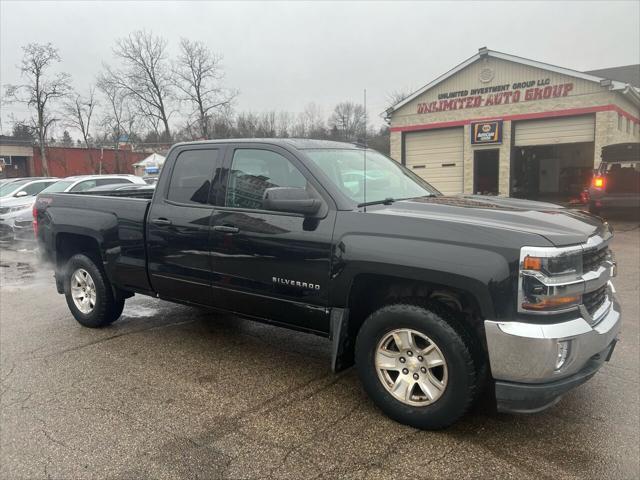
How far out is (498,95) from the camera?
2075cm

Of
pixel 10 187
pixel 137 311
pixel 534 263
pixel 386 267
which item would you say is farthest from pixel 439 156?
pixel 534 263

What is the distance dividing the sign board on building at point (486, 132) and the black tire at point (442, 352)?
762 inches

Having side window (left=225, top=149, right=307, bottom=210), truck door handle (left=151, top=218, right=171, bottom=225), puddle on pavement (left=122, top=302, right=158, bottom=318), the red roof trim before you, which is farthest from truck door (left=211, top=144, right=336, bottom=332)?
the red roof trim

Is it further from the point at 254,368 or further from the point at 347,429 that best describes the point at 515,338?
the point at 254,368

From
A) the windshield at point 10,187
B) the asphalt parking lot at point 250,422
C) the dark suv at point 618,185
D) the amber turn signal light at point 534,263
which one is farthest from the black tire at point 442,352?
the windshield at point 10,187

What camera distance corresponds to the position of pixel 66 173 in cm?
Answer: 5038

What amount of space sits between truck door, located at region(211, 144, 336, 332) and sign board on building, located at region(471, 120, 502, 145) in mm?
18772

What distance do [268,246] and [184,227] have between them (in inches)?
38.8

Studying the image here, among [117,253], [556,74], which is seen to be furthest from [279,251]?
[556,74]

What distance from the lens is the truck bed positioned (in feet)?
15.7

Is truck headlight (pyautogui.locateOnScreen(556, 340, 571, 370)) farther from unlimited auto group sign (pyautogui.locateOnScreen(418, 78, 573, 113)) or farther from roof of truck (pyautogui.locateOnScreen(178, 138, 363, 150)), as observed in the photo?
unlimited auto group sign (pyautogui.locateOnScreen(418, 78, 573, 113))

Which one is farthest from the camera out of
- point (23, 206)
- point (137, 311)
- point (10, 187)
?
point (10, 187)

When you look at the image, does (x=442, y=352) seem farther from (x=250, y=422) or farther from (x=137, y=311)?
(x=137, y=311)

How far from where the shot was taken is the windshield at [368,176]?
3811 mm
